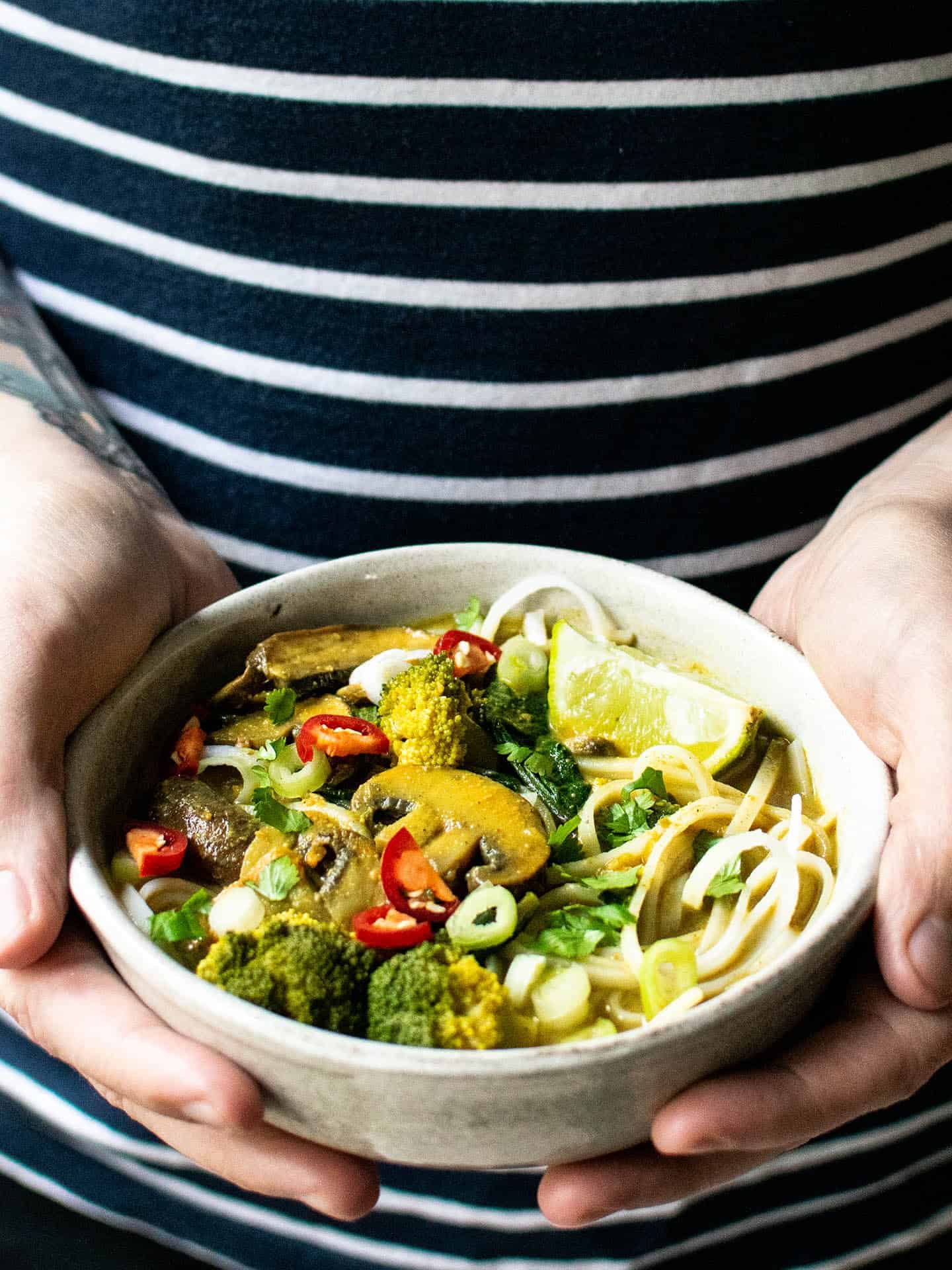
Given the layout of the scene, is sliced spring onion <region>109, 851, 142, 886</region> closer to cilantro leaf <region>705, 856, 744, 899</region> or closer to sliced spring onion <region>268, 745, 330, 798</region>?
sliced spring onion <region>268, 745, 330, 798</region>

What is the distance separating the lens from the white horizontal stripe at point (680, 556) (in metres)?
3.95

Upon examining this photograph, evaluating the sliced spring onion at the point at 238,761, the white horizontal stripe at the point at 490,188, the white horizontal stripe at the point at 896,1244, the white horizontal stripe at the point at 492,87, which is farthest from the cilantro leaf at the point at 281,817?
the white horizontal stripe at the point at 896,1244

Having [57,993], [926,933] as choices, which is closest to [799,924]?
[926,933]

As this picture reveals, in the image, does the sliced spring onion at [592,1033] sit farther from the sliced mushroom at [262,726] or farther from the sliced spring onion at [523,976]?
the sliced mushroom at [262,726]

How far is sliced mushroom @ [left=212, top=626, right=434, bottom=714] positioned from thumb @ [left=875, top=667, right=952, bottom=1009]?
1.39m

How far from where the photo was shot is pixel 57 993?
239cm

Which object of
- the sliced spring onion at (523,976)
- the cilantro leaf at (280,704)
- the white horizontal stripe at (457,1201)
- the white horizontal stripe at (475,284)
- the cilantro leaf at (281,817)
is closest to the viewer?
the sliced spring onion at (523,976)

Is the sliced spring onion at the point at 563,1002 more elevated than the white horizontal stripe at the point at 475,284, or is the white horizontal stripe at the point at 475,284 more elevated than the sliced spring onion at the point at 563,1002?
the white horizontal stripe at the point at 475,284

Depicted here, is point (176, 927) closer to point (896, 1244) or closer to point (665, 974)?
point (665, 974)

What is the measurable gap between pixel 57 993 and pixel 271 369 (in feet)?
6.63

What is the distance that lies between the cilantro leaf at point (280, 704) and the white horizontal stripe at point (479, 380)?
1.07 meters

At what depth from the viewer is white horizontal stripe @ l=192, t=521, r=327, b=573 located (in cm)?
395

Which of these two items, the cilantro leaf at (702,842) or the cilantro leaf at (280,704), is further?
the cilantro leaf at (280,704)

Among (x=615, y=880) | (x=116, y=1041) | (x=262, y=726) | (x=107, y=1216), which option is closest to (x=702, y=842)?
(x=615, y=880)
